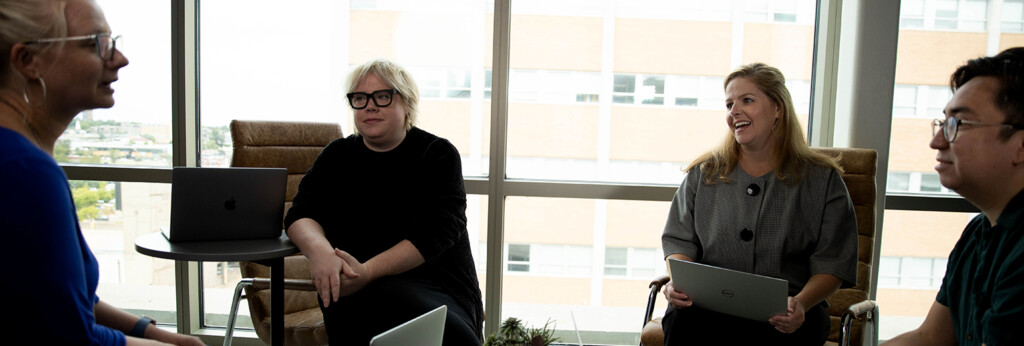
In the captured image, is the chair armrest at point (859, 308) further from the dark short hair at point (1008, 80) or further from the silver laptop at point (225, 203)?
the silver laptop at point (225, 203)

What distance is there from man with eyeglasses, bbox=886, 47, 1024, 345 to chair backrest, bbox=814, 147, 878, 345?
Result: 1.01m

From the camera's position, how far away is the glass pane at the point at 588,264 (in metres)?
3.04

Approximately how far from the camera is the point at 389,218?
2137mm

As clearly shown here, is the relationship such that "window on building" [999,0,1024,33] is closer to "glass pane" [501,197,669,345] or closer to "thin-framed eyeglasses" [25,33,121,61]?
"glass pane" [501,197,669,345]

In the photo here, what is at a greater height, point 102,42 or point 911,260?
point 102,42

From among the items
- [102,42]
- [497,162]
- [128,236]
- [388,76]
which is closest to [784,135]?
[497,162]

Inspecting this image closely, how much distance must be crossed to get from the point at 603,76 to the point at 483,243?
3.42ft

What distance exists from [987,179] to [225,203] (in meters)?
2.02

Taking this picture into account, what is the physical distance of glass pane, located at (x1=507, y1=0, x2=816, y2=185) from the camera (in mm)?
2928

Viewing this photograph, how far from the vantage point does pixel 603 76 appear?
9.74ft

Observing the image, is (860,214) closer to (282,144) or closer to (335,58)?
(282,144)

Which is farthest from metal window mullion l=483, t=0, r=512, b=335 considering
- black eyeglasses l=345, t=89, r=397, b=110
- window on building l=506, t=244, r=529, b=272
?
black eyeglasses l=345, t=89, r=397, b=110

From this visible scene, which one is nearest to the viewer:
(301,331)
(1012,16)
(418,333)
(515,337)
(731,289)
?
(418,333)

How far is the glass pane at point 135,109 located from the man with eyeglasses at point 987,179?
3.27 meters
